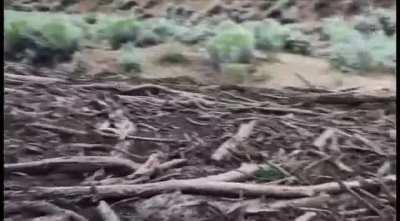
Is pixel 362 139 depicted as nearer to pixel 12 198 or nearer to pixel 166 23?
pixel 166 23

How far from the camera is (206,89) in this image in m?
1.42

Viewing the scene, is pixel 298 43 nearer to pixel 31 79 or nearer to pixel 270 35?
pixel 270 35

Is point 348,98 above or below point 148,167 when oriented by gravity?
above

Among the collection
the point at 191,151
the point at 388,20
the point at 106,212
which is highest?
the point at 388,20

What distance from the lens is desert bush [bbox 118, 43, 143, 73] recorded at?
4.67ft

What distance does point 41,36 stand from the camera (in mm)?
1434

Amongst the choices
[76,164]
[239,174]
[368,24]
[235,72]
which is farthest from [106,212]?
[368,24]

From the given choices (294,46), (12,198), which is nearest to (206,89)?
(294,46)

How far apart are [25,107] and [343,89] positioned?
2.00ft

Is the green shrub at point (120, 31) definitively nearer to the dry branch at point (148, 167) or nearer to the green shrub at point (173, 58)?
the green shrub at point (173, 58)

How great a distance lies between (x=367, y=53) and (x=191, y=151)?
15.0 inches

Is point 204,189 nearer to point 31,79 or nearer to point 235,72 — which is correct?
→ point 235,72

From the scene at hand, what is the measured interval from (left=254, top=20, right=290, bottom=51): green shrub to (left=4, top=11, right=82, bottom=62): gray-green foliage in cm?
35

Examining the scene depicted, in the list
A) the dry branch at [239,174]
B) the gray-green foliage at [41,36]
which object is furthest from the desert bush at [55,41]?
the dry branch at [239,174]
